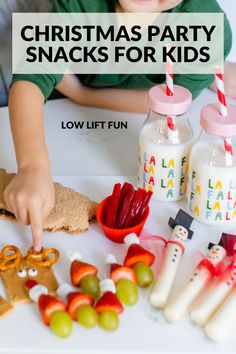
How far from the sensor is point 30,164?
786mm

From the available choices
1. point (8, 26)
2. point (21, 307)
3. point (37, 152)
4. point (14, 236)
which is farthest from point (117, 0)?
point (21, 307)

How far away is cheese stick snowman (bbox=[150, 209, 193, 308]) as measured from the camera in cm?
67

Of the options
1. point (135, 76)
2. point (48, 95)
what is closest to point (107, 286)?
point (48, 95)

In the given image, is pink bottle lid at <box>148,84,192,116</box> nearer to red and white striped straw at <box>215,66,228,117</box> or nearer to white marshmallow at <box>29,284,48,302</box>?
red and white striped straw at <box>215,66,228,117</box>

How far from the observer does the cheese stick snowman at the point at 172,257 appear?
67cm

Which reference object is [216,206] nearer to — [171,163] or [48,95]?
[171,163]

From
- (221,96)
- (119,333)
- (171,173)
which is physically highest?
(221,96)

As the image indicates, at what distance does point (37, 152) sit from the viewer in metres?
0.80

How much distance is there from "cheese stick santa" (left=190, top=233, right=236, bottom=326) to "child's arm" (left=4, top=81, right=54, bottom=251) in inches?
7.9

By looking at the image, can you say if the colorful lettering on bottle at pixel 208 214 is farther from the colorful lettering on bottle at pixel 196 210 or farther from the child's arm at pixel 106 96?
the child's arm at pixel 106 96

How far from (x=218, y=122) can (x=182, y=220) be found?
13 cm

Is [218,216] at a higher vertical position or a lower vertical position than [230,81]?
lower

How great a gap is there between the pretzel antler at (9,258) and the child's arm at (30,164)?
0.02 metres

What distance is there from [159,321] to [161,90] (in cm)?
30
